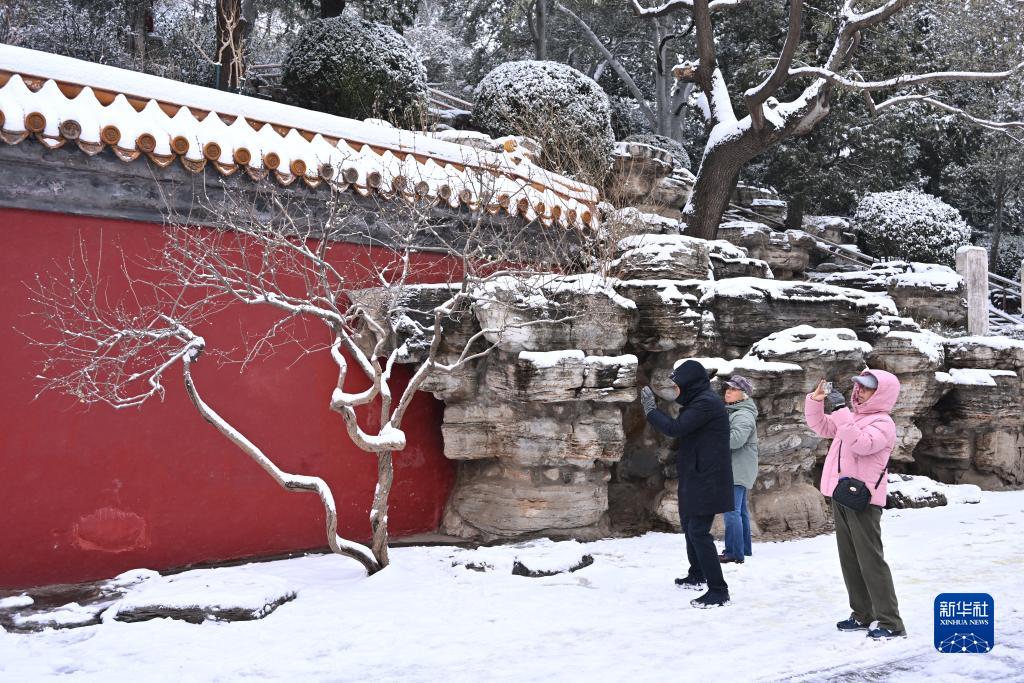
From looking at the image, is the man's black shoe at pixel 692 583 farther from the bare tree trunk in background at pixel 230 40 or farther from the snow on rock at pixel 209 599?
the bare tree trunk in background at pixel 230 40

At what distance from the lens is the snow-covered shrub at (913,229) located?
12703 millimetres

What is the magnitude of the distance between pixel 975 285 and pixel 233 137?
9.06 meters

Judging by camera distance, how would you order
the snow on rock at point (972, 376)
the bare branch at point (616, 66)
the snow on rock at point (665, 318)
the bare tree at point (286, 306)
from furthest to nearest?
1. the bare branch at point (616, 66)
2. the snow on rock at point (972, 376)
3. the snow on rock at point (665, 318)
4. the bare tree at point (286, 306)

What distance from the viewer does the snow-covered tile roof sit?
502cm

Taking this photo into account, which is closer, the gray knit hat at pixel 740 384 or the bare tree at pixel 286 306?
the bare tree at pixel 286 306

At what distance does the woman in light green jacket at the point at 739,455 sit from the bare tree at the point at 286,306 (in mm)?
1401

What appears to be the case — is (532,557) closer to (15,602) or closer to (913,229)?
(15,602)

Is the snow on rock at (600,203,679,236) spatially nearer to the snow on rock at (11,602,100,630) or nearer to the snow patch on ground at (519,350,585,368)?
the snow patch on ground at (519,350,585,368)

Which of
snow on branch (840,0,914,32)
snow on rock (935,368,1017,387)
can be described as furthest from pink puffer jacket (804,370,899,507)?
snow on branch (840,0,914,32)

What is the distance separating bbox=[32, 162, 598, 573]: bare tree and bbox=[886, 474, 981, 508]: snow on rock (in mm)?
4002

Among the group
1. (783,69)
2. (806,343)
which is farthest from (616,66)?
(806,343)

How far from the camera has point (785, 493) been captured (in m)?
6.95

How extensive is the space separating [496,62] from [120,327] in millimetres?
15669

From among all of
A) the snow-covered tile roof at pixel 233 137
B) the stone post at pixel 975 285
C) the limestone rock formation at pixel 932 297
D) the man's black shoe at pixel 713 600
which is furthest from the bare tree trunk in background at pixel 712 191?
the man's black shoe at pixel 713 600
